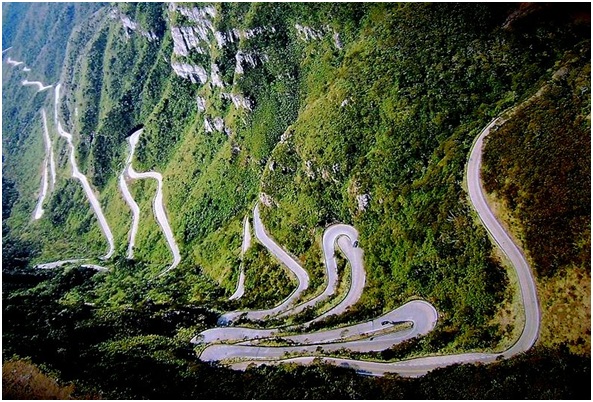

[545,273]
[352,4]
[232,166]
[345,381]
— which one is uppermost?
[352,4]

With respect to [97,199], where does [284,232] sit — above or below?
below

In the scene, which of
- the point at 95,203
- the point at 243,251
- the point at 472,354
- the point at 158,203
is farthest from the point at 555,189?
the point at 95,203

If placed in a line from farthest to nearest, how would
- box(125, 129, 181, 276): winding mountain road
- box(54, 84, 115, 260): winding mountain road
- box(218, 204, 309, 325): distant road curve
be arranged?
box(54, 84, 115, 260): winding mountain road < box(125, 129, 181, 276): winding mountain road < box(218, 204, 309, 325): distant road curve

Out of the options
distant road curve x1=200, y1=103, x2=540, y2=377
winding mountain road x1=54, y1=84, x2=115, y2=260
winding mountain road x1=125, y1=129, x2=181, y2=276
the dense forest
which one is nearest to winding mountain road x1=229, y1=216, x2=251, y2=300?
the dense forest

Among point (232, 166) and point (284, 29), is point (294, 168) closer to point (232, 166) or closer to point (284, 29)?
point (232, 166)

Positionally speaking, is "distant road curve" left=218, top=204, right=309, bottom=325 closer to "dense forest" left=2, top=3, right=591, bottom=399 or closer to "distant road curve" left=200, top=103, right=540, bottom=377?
"dense forest" left=2, top=3, right=591, bottom=399

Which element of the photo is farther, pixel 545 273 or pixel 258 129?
pixel 258 129

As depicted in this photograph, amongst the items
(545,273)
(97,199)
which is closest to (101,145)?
(97,199)

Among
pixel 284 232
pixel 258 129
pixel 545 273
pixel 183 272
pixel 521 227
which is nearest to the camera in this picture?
pixel 545 273
